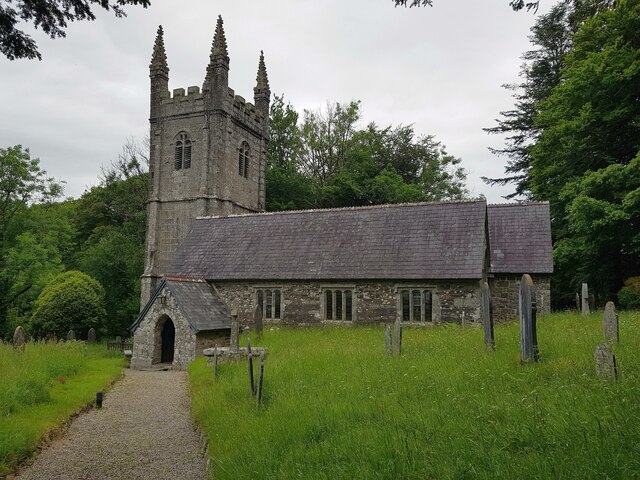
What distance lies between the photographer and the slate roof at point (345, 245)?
71.5ft

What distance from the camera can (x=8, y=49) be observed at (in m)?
6.04

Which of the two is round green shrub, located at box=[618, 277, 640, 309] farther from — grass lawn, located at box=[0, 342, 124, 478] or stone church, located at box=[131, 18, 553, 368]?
grass lawn, located at box=[0, 342, 124, 478]

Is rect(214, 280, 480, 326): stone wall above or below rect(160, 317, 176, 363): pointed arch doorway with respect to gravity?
above

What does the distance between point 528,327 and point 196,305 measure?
16.3 metres

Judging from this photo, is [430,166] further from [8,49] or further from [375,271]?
[8,49]

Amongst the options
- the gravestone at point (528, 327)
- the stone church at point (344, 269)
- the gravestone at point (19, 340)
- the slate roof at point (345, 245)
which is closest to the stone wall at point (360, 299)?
the stone church at point (344, 269)

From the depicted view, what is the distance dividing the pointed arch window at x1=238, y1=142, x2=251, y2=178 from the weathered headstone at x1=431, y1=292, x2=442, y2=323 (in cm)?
1947

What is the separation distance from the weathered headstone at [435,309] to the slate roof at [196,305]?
9087 mm

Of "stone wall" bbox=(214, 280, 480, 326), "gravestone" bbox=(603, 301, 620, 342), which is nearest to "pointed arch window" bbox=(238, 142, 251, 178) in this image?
"stone wall" bbox=(214, 280, 480, 326)

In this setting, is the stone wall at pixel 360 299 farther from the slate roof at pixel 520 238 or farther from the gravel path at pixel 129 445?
the gravel path at pixel 129 445

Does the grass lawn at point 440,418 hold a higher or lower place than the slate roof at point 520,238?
lower

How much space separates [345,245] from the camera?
79.8 ft

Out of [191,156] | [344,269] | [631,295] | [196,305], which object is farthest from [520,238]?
[191,156]

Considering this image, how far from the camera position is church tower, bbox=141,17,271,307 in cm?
3309
